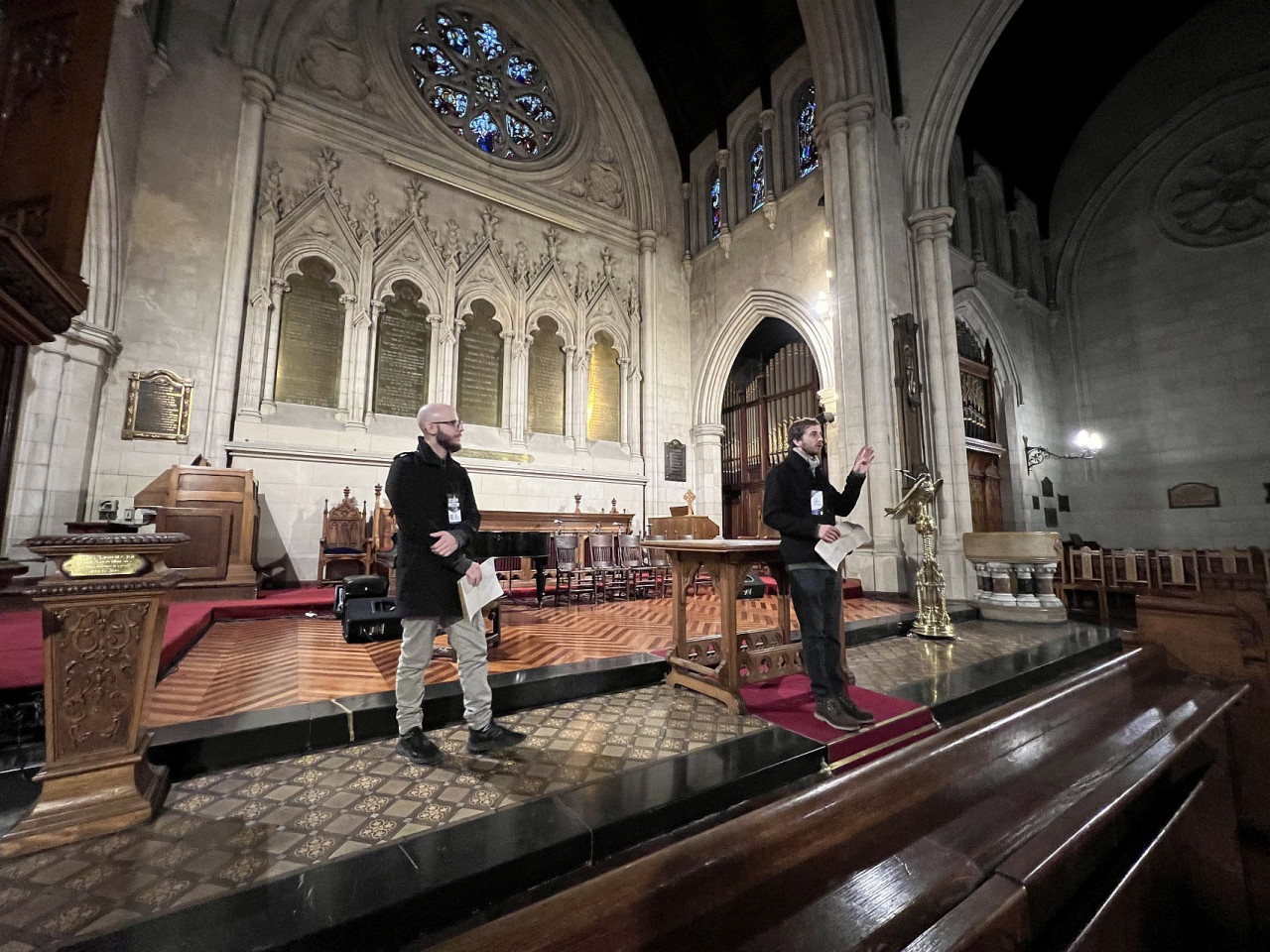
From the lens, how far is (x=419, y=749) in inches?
84.4

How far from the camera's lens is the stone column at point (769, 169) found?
918 cm

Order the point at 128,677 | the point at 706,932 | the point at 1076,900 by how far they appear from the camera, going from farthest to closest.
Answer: the point at 128,677, the point at 1076,900, the point at 706,932

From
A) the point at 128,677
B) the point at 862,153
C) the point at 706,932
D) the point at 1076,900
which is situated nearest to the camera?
the point at 706,932

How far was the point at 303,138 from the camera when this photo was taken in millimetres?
7855

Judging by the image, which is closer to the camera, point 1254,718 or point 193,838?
point 193,838

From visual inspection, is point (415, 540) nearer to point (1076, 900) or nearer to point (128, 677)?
point (128, 677)

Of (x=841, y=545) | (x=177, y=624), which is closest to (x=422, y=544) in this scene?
(x=841, y=545)

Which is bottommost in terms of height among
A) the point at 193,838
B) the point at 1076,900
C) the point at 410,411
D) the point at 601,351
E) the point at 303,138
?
the point at 193,838

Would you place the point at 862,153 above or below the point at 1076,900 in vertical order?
above

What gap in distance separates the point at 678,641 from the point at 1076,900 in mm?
2150

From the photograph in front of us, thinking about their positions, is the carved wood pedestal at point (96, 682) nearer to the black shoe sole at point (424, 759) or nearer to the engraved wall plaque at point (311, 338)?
the black shoe sole at point (424, 759)

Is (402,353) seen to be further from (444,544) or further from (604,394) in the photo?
(444,544)

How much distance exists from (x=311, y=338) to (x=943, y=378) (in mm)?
Result: 9187

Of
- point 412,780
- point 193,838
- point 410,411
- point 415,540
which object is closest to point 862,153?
point 410,411
